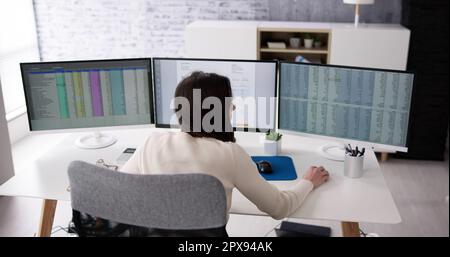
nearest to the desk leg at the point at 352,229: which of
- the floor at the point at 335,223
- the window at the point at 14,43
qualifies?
the floor at the point at 335,223

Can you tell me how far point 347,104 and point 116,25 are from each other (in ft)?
9.57

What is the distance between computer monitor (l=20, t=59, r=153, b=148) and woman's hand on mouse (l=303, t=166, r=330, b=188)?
78cm

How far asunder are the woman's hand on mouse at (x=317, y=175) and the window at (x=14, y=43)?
308 centimetres

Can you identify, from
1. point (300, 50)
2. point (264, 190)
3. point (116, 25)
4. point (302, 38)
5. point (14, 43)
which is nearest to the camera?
point (264, 190)

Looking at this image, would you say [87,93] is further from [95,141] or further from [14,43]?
[14,43]

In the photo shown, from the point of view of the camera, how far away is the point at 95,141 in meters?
2.28

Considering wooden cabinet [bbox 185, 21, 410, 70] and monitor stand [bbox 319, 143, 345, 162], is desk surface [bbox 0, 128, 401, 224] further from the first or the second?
wooden cabinet [bbox 185, 21, 410, 70]

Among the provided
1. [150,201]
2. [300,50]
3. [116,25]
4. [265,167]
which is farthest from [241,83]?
[116,25]

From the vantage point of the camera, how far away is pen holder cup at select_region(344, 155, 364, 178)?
1.88 meters

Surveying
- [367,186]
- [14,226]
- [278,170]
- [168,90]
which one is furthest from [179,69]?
[14,226]

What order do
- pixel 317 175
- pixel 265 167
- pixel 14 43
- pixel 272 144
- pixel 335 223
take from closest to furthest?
pixel 317 175
pixel 265 167
pixel 272 144
pixel 335 223
pixel 14 43

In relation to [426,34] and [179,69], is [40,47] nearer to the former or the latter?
[179,69]

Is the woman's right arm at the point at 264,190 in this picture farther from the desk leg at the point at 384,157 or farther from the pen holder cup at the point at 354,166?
the desk leg at the point at 384,157

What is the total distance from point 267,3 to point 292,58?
494 mm
